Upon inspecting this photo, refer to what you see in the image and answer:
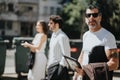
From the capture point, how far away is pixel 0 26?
2377 inches

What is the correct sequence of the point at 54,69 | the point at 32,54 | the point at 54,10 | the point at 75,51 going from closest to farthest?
the point at 54,69
the point at 32,54
the point at 75,51
the point at 54,10

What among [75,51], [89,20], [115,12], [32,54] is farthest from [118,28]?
[89,20]

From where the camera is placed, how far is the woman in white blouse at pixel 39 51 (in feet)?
26.1

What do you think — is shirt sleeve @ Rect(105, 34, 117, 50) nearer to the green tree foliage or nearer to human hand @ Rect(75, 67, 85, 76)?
human hand @ Rect(75, 67, 85, 76)

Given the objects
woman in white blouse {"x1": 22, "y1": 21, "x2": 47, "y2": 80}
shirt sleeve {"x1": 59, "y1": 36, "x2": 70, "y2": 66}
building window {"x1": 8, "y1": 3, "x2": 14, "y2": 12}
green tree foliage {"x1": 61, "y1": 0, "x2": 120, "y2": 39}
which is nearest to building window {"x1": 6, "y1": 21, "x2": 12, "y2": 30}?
building window {"x1": 8, "y1": 3, "x2": 14, "y2": 12}

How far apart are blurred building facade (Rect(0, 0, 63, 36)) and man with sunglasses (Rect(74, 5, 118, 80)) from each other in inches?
2186

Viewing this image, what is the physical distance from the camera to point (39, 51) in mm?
8094

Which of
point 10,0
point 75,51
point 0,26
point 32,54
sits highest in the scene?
point 32,54

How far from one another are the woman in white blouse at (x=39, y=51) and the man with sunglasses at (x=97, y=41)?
3.30 meters

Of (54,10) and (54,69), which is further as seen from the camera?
(54,10)

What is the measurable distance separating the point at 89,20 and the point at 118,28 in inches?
1229

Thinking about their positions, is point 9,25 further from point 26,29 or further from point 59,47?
point 59,47

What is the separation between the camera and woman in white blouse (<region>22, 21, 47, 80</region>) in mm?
7949

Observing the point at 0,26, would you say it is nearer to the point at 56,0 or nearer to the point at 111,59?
the point at 56,0
